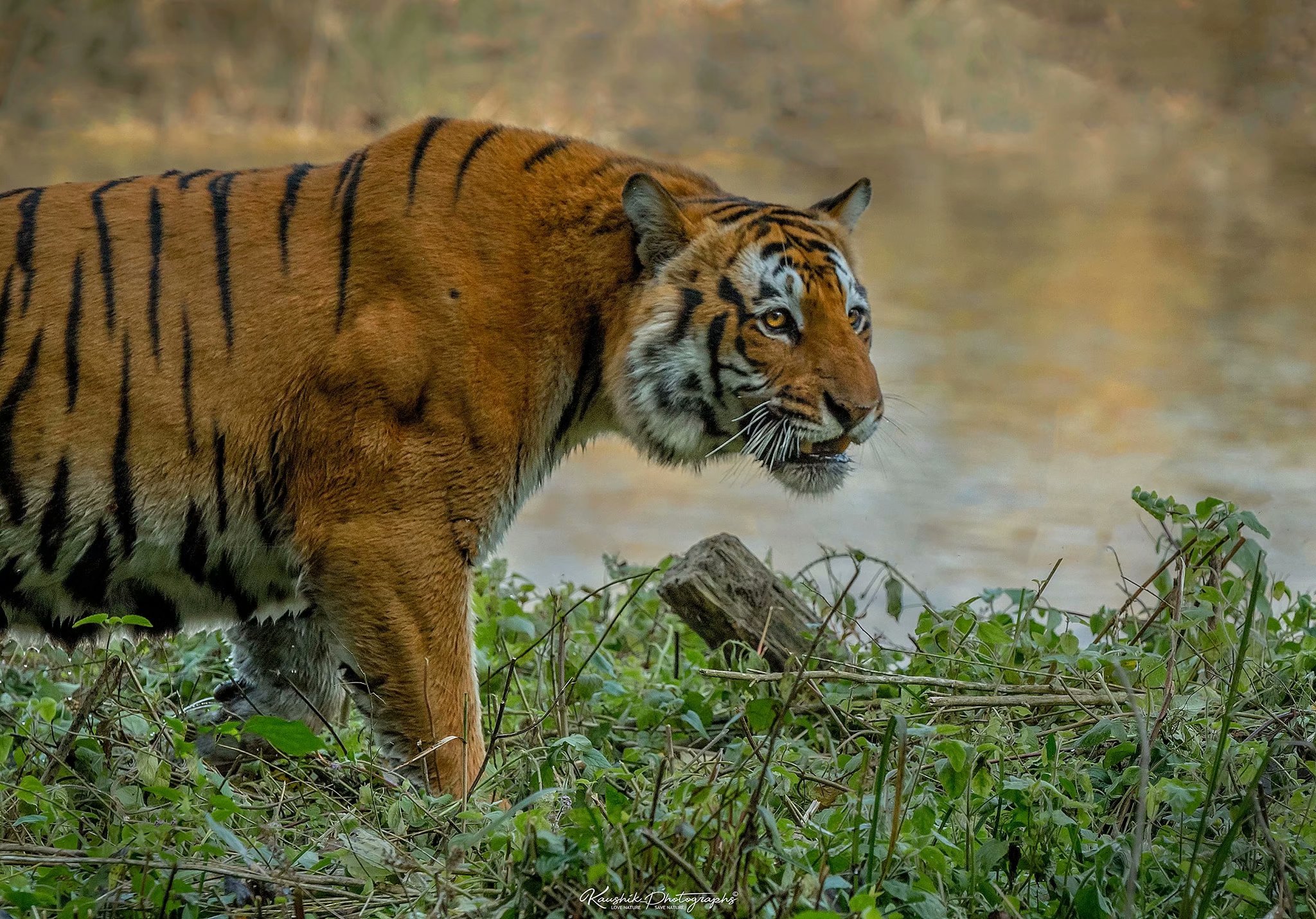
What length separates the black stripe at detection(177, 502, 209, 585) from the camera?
236cm

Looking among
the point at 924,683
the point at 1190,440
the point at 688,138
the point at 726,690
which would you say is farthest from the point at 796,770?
the point at 688,138

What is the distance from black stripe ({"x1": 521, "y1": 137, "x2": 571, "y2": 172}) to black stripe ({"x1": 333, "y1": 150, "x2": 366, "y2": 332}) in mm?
285

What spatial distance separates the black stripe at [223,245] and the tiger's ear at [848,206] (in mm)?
1091

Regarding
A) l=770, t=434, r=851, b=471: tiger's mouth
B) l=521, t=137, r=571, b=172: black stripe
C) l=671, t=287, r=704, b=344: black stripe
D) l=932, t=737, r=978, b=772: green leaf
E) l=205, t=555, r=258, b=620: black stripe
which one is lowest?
l=205, t=555, r=258, b=620: black stripe

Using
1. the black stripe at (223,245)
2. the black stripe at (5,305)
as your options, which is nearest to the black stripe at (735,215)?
the black stripe at (223,245)

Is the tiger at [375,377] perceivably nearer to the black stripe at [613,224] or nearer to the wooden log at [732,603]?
the black stripe at [613,224]

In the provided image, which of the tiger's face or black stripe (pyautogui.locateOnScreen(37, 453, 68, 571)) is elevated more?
the tiger's face

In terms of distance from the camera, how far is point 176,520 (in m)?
2.35

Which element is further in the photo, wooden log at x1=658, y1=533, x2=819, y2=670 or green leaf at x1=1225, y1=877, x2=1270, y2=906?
wooden log at x1=658, y1=533, x2=819, y2=670

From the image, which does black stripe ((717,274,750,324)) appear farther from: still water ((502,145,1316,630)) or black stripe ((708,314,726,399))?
still water ((502,145,1316,630))

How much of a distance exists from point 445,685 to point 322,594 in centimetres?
25

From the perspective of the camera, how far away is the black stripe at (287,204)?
2439mm

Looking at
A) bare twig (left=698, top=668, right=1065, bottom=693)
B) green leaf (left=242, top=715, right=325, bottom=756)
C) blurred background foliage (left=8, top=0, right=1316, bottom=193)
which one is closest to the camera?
green leaf (left=242, top=715, right=325, bottom=756)

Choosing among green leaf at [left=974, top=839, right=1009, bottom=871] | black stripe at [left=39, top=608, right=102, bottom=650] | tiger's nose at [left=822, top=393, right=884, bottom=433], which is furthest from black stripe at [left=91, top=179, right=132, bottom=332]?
green leaf at [left=974, top=839, right=1009, bottom=871]
